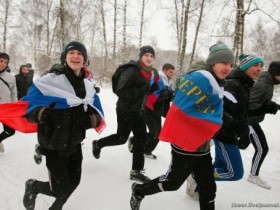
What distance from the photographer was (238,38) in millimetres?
9789

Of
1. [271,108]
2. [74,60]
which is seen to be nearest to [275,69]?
[271,108]

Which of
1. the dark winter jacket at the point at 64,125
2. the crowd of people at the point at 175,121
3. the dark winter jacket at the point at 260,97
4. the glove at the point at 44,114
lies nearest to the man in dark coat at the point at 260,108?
the dark winter jacket at the point at 260,97

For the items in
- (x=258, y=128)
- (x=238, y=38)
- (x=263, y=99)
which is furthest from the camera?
(x=238, y=38)

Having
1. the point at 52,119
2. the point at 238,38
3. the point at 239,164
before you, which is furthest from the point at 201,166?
the point at 238,38

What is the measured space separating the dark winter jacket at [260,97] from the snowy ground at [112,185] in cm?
115

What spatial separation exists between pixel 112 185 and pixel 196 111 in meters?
2.07

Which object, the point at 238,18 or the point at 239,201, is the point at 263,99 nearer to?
the point at 239,201

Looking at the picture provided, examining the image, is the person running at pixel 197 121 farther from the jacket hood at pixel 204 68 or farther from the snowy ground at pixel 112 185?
the snowy ground at pixel 112 185

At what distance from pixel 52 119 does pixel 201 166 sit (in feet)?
5.50

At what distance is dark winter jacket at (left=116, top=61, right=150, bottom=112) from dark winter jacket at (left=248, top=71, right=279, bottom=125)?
1.65 metres

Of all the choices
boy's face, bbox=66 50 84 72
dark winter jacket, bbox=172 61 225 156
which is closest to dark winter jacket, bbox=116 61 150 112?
boy's face, bbox=66 50 84 72

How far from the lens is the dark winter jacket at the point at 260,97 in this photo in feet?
13.9

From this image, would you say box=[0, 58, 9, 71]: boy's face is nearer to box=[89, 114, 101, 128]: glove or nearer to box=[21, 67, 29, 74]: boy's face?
box=[21, 67, 29, 74]: boy's face

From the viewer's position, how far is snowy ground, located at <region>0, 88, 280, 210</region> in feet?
12.0
